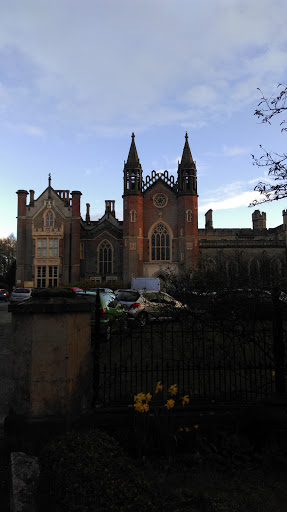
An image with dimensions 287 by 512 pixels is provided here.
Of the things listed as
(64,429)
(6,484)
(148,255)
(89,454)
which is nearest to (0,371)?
(64,429)

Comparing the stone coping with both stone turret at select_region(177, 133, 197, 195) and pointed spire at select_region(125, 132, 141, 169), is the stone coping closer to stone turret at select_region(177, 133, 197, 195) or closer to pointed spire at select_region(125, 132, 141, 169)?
stone turret at select_region(177, 133, 197, 195)

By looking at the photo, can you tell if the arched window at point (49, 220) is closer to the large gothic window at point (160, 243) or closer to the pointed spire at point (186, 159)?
the large gothic window at point (160, 243)

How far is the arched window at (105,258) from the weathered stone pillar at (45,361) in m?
39.6

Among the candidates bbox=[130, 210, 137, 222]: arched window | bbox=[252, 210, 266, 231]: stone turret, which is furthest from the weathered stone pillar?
bbox=[252, 210, 266, 231]: stone turret

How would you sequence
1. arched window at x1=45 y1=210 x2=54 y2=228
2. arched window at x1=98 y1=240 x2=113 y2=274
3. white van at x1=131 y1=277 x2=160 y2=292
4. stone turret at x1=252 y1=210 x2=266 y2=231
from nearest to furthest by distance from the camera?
1. white van at x1=131 y1=277 x2=160 y2=292
2. arched window at x1=45 y1=210 x2=54 y2=228
3. arched window at x1=98 y1=240 x2=113 y2=274
4. stone turret at x1=252 y1=210 x2=266 y2=231

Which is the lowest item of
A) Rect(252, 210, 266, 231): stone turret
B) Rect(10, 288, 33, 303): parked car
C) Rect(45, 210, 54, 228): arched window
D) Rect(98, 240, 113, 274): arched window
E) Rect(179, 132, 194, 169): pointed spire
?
Rect(10, 288, 33, 303): parked car

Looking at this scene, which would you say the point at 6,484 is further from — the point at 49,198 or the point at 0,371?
the point at 49,198

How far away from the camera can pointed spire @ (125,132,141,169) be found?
43031mm

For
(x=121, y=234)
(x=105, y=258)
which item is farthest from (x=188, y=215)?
(x=105, y=258)

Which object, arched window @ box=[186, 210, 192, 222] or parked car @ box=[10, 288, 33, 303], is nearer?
parked car @ box=[10, 288, 33, 303]

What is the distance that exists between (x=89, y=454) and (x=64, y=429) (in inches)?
40.1

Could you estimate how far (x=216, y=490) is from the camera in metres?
3.58

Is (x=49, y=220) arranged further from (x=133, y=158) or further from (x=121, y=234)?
(x=133, y=158)

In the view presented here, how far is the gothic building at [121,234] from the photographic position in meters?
41.8
